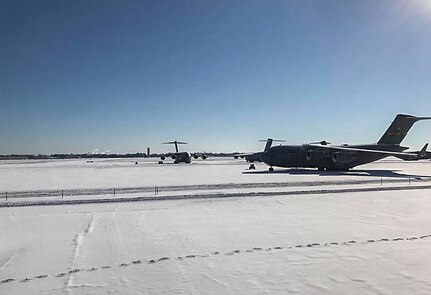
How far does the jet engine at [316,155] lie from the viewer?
4119 centimetres

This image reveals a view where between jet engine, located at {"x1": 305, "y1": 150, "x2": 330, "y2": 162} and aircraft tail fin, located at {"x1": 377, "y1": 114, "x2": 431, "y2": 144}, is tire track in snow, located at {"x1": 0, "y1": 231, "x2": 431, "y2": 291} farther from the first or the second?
aircraft tail fin, located at {"x1": 377, "y1": 114, "x2": 431, "y2": 144}

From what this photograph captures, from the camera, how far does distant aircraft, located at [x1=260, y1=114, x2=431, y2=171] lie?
40.8 meters

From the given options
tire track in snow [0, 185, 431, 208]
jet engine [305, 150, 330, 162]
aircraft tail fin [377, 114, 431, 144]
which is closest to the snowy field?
tire track in snow [0, 185, 431, 208]

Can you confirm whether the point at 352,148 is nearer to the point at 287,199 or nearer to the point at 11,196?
the point at 287,199

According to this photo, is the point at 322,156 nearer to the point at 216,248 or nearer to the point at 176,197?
the point at 176,197

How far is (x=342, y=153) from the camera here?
4112 cm

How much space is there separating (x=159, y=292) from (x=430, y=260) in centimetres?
553

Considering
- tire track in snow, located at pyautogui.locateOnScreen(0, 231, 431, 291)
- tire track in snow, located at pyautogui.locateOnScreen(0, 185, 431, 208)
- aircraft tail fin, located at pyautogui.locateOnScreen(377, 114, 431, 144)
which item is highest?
aircraft tail fin, located at pyautogui.locateOnScreen(377, 114, 431, 144)

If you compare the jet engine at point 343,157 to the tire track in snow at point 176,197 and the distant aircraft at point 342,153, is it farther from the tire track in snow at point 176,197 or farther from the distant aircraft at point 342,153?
the tire track in snow at point 176,197

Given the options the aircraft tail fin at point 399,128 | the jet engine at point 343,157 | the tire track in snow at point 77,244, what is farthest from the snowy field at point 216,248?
the aircraft tail fin at point 399,128

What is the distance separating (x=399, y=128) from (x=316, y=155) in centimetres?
1018

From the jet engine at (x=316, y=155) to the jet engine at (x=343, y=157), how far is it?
34.8 inches

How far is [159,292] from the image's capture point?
5.91 m

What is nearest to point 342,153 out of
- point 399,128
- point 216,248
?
point 399,128
